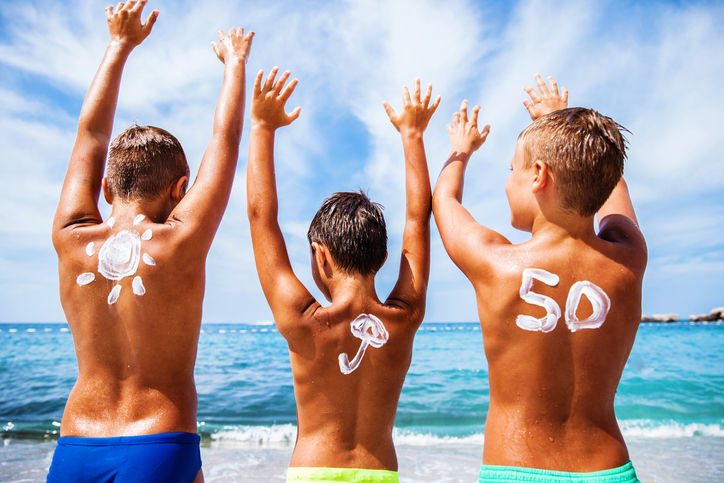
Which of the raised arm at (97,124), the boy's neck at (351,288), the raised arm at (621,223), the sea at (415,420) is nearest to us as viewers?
the raised arm at (621,223)

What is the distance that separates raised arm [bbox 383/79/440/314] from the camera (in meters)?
2.24

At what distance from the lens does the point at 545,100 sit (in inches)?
110

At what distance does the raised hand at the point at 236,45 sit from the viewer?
2811 millimetres

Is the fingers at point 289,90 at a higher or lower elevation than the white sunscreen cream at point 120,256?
higher

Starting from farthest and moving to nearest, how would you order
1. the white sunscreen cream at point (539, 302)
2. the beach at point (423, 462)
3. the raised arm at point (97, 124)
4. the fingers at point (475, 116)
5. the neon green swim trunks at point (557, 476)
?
1. the beach at point (423, 462)
2. the fingers at point (475, 116)
3. the raised arm at point (97, 124)
4. the white sunscreen cream at point (539, 302)
5. the neon green swim trunks at point (557, 476)

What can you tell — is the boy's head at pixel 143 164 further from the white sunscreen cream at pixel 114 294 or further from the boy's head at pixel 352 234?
the boy's head at pixel 352 234

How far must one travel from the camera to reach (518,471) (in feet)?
5.31

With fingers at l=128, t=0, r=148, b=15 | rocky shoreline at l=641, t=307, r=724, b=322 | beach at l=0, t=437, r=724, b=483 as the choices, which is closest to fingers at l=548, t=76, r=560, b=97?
fingers at l=128, t=0, r=148, b=15

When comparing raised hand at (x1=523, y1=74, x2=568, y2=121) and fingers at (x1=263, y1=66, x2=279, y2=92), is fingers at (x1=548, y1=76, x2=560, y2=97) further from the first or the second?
fingers at (x1=263, y1=66, x2=279, y2=92)

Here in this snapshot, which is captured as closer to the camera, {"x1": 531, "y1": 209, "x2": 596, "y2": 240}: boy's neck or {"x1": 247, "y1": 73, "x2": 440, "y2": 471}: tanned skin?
{"x1": 531, "y1": 209, "x2": 596, "y2": 240}: boy's neck

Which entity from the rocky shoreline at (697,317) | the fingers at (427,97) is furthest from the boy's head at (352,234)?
the rocky shoreline at (697,317)

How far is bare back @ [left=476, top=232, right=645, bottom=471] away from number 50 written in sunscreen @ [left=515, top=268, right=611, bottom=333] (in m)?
0.01

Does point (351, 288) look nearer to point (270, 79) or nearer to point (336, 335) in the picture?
point (336, 335)

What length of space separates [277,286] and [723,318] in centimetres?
6377
